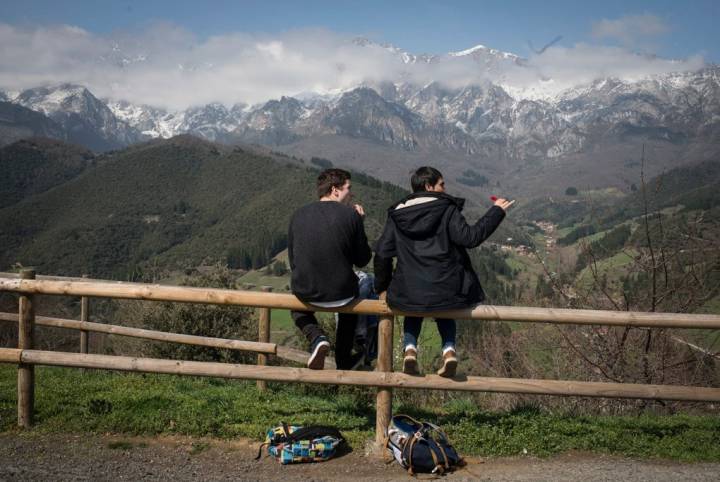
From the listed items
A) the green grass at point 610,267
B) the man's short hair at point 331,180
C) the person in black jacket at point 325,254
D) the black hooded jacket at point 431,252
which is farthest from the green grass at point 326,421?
the green grass at point 610,267

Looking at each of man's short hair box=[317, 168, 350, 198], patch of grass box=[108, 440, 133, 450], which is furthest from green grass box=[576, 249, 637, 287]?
patch of grass box=[108, 440, 133, 450]

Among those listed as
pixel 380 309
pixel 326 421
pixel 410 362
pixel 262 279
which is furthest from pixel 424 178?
pixel 262 279

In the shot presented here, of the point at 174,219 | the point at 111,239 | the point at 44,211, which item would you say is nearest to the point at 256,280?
the point at 111,239

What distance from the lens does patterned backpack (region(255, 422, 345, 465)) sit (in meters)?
4.91

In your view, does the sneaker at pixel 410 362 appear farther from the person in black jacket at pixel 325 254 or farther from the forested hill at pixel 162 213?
the forested hill at pixel 162 213

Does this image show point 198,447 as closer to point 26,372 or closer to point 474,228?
point 26,372

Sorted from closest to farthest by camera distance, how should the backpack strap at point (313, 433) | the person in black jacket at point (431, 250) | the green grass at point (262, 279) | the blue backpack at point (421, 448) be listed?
the blue backpack at point (421, 448) < the person in black jacket at point (431, 250) < the backpack strap at point (313, 433) < the green grass at point (262, 279)

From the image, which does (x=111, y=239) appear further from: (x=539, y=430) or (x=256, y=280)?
(x=539, y=430)

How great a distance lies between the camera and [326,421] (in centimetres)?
586

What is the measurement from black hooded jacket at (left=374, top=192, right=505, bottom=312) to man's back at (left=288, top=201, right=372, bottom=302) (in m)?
0.38

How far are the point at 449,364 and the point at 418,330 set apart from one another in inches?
18.9

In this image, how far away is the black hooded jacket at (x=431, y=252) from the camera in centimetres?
→ 489

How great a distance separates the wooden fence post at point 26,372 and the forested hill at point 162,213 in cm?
8749

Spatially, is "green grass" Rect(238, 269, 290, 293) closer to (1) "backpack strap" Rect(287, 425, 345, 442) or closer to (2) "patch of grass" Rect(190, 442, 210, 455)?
(2) "patch of grass" Rect(190, 442, 210, 455)
